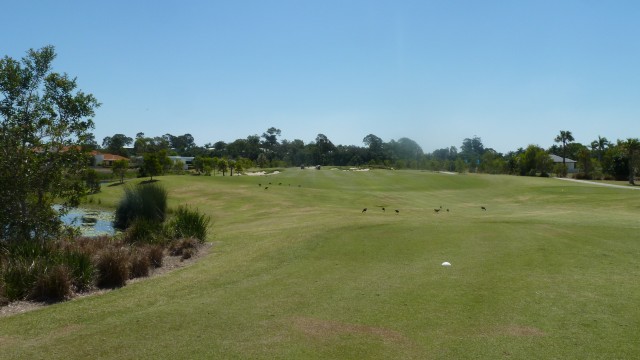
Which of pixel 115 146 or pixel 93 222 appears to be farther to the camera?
pixel 115 146

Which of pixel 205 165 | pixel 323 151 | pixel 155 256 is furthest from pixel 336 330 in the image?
pixel 323 151

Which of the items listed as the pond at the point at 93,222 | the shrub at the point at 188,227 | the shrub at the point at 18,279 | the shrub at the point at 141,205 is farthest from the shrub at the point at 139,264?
the shrub at the point at 141,205

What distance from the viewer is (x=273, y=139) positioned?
19362 centimetres

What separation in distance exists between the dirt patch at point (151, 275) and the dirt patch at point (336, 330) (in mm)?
4436

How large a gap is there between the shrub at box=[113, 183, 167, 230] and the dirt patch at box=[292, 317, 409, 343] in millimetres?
18526

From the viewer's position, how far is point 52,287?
33.3 ft

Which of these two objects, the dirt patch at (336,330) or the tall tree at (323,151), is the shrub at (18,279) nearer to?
the dirt patch at (336,330)

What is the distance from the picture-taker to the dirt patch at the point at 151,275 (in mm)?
9453

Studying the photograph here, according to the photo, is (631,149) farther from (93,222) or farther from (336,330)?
(336,330)

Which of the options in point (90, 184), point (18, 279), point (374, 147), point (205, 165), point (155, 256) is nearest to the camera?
point (18, 279)

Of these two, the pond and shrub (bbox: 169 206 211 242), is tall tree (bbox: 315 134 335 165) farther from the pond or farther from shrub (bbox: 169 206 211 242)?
shrub (bbox: 169 206 211 242)

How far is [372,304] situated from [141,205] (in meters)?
19.8

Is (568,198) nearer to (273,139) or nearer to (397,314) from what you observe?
(397,314)

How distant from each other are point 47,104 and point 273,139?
180 metres
